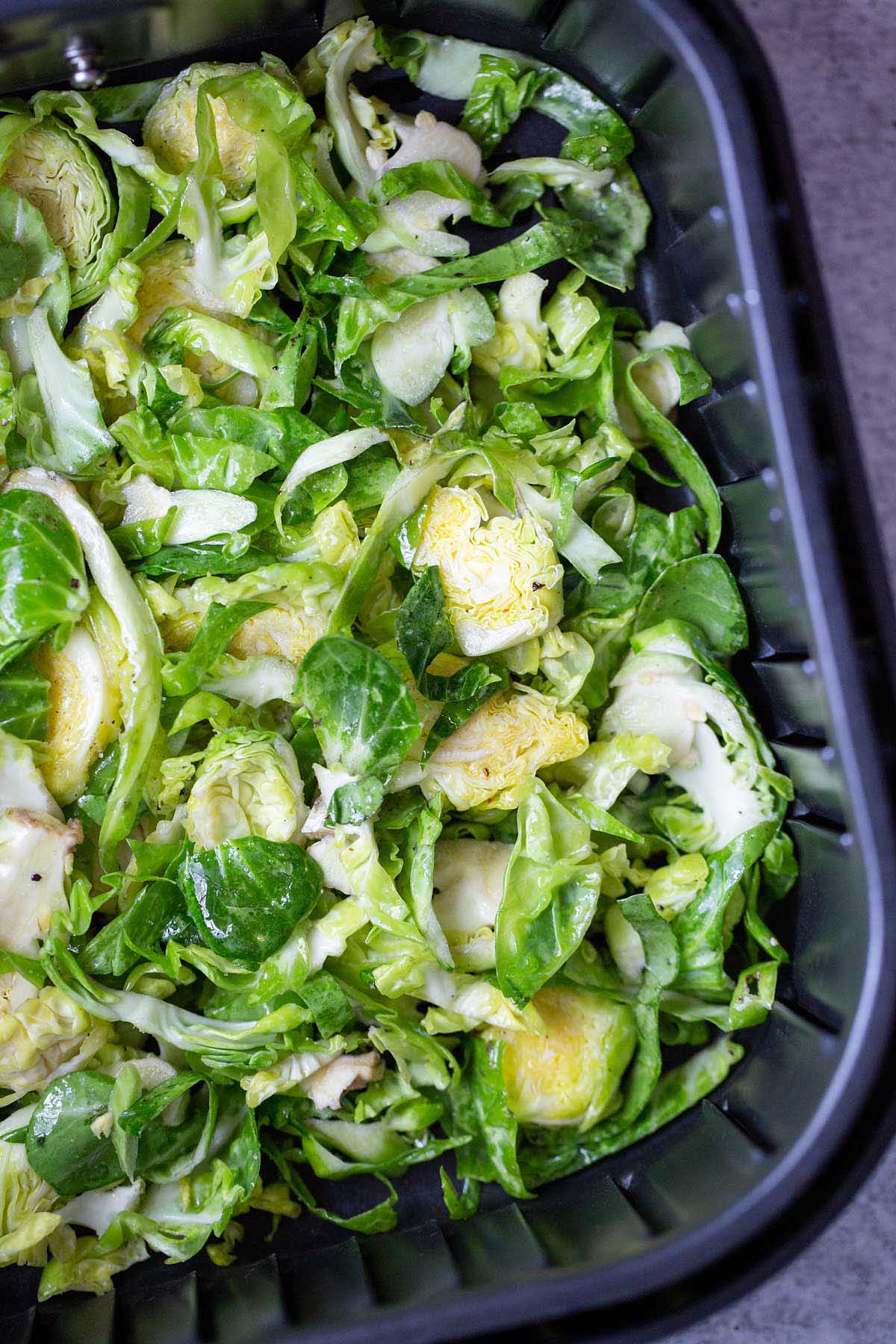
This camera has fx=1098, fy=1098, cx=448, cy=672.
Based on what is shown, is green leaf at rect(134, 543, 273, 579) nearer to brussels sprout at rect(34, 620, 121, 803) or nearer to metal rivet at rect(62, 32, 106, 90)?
brussels sprout at rect(34, 620, 121, 803)

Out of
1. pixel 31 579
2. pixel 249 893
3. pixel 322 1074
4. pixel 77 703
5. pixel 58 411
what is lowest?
pixel 322 1074

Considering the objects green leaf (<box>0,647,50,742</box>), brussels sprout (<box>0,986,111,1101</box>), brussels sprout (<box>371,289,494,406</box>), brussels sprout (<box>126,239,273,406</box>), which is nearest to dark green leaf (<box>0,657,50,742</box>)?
green leaf (<box>0,647,50,742</box>)

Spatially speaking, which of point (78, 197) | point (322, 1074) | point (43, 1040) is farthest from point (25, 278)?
point (322, 1074)

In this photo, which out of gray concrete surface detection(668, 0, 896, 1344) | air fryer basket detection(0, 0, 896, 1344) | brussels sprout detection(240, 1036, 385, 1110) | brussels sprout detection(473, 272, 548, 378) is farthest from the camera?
gray concrete surface detection(668, 0, 896, 1344)

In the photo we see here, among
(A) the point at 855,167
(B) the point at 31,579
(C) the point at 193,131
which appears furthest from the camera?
(A) the point at 855,167

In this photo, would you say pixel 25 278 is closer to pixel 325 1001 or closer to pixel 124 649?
pixel 124 649

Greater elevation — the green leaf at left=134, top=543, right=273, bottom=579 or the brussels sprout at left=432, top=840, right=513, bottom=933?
the green leaf at left=134, top=543, right=273, bottom=579
